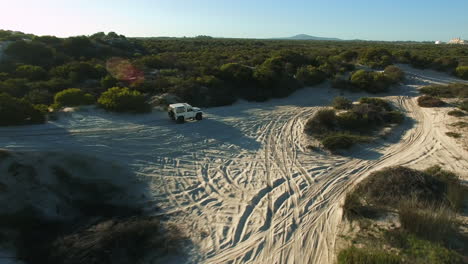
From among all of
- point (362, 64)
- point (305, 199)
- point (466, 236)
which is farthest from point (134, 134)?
point (362, 64)

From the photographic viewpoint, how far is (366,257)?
18.2ft

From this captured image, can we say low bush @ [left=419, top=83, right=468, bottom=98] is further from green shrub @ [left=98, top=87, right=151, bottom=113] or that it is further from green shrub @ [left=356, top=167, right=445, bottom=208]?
green shrub @ [left=98, top=87, right=151, bottom=113]

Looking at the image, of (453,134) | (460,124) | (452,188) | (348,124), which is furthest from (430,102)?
(452,188)

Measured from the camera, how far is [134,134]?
12969 mm

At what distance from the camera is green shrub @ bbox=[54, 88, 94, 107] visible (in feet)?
50.3

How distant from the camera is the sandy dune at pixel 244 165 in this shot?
6.98 m

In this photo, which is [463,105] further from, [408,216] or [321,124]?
[408,216]

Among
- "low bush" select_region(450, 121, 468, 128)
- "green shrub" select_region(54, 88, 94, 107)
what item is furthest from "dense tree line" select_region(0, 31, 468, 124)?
"low bush" select_region(450, 121, 468, 128)

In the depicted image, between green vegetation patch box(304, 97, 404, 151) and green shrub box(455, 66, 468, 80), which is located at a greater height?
green shrub box(455, 66, 468, 80)

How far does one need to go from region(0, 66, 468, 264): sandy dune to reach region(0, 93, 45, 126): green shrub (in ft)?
2.08

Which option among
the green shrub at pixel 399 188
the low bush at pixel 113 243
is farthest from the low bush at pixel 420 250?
the low bush at pixel 113 243

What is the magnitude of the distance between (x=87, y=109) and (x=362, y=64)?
33.0 meters

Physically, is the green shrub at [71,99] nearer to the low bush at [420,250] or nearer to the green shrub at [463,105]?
the low bush at [420,250]

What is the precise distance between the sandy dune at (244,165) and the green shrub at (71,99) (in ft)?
4.94
